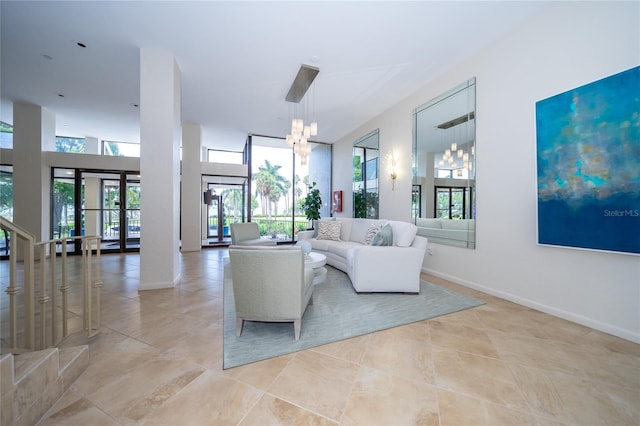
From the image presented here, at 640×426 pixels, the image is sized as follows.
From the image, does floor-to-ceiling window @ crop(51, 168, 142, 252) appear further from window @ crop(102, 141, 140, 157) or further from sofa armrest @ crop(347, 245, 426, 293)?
sofa armrest @ crop(347, 245, 426, 293)

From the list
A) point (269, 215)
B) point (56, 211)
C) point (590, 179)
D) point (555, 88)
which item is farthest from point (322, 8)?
point (56, 211)

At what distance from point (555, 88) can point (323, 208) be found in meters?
6.24

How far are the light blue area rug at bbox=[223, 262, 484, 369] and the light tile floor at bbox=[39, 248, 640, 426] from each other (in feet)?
0.37

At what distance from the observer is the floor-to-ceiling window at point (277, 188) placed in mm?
7426

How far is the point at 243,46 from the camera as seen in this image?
3.42 metres

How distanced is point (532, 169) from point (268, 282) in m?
3.24

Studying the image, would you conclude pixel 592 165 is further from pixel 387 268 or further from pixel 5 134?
pixel 5 134

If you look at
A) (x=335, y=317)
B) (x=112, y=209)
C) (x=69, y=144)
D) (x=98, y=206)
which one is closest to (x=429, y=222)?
(x=335, y=317)

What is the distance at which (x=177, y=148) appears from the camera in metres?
3.73

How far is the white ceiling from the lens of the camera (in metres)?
2.78

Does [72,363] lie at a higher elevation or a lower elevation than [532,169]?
lower

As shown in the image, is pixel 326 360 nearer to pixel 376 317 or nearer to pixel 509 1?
pixel 376 317

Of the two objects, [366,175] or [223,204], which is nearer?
[366,175]

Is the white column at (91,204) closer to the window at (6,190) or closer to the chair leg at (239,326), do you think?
the window at (6,190)
